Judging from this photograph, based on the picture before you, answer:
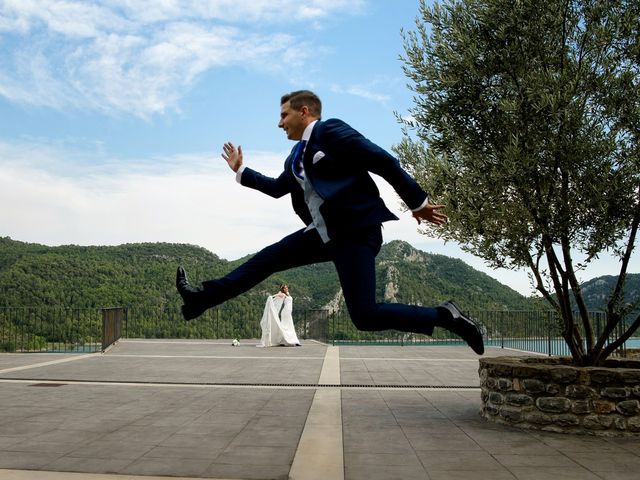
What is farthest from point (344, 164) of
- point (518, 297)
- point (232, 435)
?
point (518, 297)

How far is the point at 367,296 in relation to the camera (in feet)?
13.9

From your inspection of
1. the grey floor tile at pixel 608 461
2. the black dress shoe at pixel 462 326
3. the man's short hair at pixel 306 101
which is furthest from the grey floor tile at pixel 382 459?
the man's short hair at pixel 306 101

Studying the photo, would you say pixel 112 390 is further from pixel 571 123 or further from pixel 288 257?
pixel 571 123

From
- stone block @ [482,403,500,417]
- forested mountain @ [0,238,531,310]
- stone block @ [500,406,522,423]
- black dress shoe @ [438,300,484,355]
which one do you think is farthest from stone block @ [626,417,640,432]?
forested mountain @ [0,238,531,310]

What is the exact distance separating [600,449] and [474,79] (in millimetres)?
4086

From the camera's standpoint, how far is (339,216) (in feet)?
13.9

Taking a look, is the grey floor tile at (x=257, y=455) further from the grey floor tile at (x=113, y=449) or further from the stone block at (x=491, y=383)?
the stone block at (x=491, y=383)

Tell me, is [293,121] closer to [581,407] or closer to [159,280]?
[581,407]

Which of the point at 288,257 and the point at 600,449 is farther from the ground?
the point at 288,257

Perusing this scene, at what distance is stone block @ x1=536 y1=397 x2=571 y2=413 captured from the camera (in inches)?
252

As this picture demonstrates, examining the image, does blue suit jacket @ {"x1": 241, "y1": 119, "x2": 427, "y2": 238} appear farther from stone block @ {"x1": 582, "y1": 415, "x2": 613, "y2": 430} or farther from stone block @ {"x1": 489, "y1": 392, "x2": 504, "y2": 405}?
stone block @ {"x1": 582, "y1": 415, "x2": 613, "y2": 430}

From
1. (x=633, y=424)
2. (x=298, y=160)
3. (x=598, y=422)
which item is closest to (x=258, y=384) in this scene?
(x=598, y=422)

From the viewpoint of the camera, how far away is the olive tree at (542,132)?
6.70 meters

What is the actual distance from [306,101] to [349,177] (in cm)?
71
